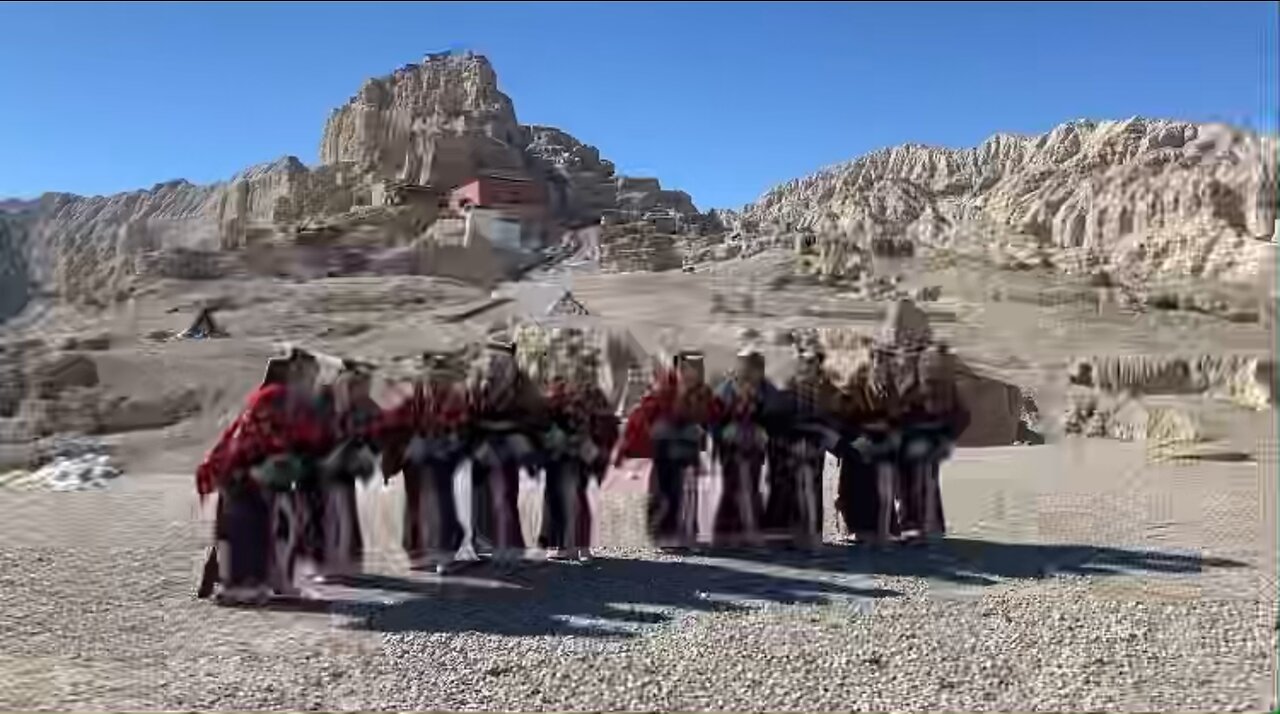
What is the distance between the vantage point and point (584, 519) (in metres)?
7.81

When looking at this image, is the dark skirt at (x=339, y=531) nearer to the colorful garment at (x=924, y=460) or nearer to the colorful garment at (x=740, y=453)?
the colorful garment at (x=740, y=453)

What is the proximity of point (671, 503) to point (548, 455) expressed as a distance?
104 cm

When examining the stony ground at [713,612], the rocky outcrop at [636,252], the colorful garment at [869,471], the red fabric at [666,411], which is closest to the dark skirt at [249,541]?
the stony ground at [713,612]

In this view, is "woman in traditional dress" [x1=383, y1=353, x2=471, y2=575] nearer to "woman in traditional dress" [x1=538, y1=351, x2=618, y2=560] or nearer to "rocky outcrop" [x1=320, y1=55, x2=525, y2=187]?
"woman in traditional dress" [x1=538, y1=351, x2=618, y2=560]

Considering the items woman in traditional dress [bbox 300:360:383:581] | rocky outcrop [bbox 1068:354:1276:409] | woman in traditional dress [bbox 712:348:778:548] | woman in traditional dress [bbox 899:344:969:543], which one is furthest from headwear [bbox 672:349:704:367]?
rocky outcrop [bbox 1068:354:1276:409]

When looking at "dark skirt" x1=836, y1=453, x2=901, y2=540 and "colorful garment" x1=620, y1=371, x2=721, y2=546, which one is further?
"dark skirt" x1=836, y1=453, x2=901, y2=540

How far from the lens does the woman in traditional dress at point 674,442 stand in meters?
8.17

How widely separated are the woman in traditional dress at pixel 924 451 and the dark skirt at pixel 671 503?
152cm

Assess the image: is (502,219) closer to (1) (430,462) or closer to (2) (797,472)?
(2) (797,472)

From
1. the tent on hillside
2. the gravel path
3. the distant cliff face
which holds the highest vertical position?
the distant cliff face

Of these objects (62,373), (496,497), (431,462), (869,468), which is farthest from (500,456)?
(62,373)

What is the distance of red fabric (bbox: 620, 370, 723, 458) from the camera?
8.16 m

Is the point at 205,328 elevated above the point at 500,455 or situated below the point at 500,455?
above

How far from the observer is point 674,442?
8.17 m
